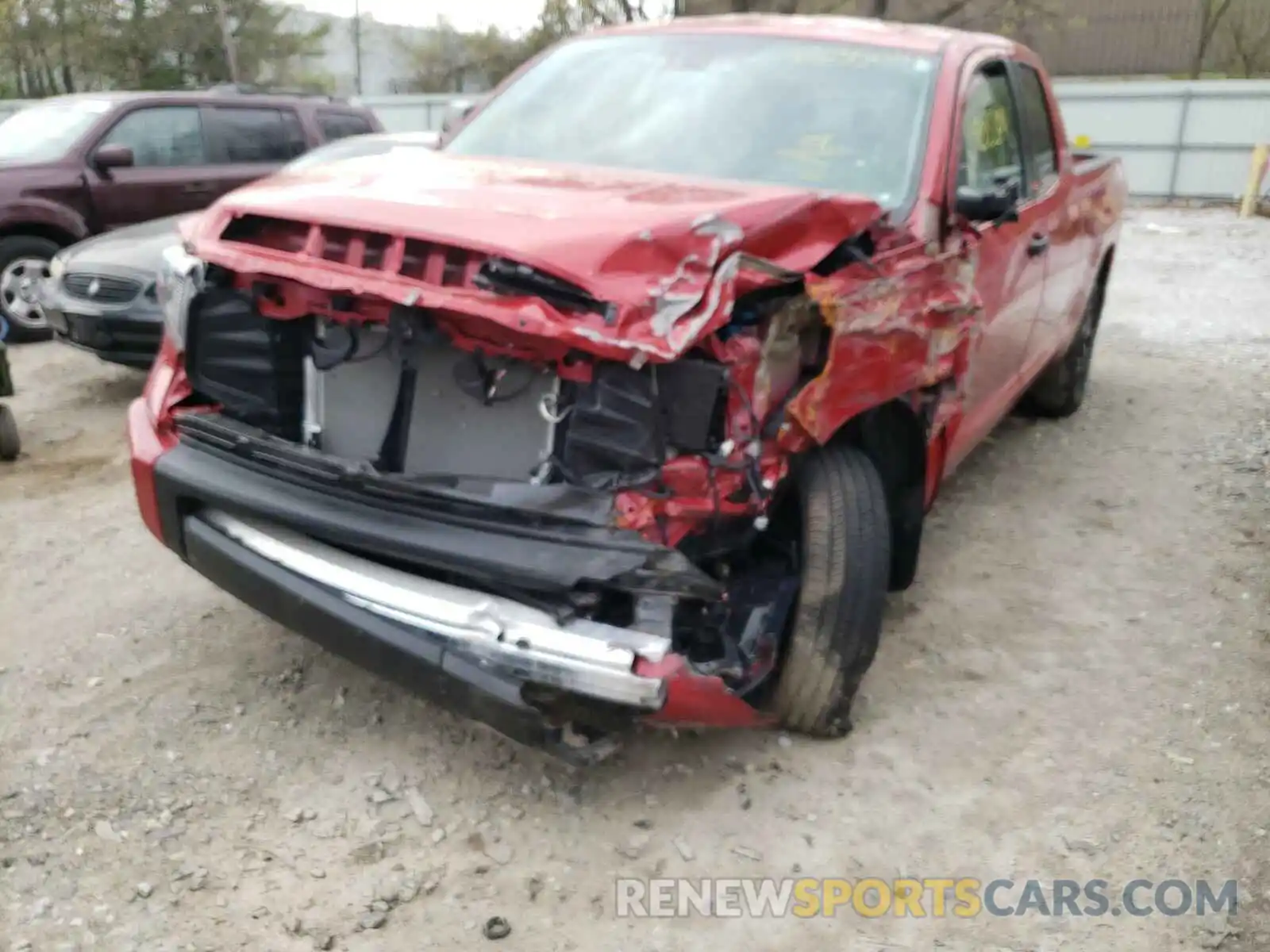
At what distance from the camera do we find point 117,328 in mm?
5750

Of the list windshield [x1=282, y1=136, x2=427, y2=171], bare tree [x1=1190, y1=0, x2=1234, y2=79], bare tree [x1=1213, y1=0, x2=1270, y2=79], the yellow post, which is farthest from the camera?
bare tree [x1=1190, y1=0, x2=1234, y2=79]

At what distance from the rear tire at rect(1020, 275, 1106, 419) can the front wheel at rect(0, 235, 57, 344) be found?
20.9 feet

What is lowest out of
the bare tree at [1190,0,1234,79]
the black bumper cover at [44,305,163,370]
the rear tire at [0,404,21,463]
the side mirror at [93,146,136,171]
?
the rear tire at [0,404,21,463]

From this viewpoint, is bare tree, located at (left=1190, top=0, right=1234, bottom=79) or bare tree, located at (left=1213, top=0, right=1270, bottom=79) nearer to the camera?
bare tree, located at (left=1213, top=0, right=1270, bottom=79)

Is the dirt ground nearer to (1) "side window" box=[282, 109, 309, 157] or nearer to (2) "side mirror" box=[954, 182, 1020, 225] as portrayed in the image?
(2) "side mirror" box=[954, 182, 1020, 225]

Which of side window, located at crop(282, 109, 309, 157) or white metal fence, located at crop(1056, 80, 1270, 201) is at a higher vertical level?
side window, located at crop(282, 109, 309, 157)

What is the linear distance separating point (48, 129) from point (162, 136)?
0.80 metres

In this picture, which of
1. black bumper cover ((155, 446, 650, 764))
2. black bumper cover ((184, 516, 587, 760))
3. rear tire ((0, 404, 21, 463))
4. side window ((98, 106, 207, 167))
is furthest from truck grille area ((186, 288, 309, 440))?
side window ((98, 106, 207, 167))

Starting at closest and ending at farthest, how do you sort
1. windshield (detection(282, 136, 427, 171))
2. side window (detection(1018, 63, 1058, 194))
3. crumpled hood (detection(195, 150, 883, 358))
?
1. crumpled hood (detection(195, 150, 883, 358))
2. side window (detection(1018, 63, 1058, 194))
3. windshield (detection(282, 136, 427, 171))

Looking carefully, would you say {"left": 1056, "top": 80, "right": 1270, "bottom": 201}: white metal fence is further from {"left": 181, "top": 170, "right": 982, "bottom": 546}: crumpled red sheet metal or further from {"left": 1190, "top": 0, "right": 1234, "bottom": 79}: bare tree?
{"left": 181, "top": 170, "right": 982, "bottom": 546}: crumpled red sheet metal

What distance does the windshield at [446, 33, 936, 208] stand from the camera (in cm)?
338

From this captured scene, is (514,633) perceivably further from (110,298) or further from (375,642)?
(110,298)

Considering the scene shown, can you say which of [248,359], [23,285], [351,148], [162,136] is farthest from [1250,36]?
[248,359]

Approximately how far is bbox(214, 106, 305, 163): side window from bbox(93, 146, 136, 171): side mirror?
0.90 m
